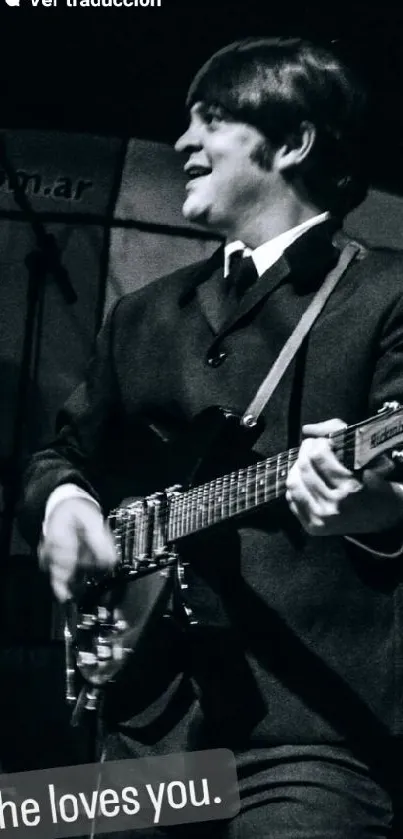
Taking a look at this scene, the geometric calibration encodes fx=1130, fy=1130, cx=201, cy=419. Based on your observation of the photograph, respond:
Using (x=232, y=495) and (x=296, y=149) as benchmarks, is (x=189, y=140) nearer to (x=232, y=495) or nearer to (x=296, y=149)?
(x=296, y=149)

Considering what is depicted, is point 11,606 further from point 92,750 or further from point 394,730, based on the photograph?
point 394,730

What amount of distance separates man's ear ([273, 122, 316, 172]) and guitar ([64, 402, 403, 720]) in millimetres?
504

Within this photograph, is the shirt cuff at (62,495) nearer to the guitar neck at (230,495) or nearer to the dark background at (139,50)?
the guitar neck at (230,495)

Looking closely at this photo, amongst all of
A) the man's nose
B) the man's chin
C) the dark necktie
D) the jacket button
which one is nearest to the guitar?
the jacket button

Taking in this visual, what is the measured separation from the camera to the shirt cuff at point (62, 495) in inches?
77.0

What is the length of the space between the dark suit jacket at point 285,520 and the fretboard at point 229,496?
0.18ft

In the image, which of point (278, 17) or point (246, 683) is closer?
point (246, 683)

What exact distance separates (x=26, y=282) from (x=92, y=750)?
0.91m

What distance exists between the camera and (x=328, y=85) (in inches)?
78.6

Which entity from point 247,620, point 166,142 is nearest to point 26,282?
point 166,142

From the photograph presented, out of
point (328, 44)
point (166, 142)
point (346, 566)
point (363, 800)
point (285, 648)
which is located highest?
point (328, 44)

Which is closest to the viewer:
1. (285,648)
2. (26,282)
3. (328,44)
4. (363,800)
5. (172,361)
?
(363,800)

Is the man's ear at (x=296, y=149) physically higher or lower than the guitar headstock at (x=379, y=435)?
higher

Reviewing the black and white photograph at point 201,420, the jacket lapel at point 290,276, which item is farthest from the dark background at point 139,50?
the jacket lapel at point 290,276
